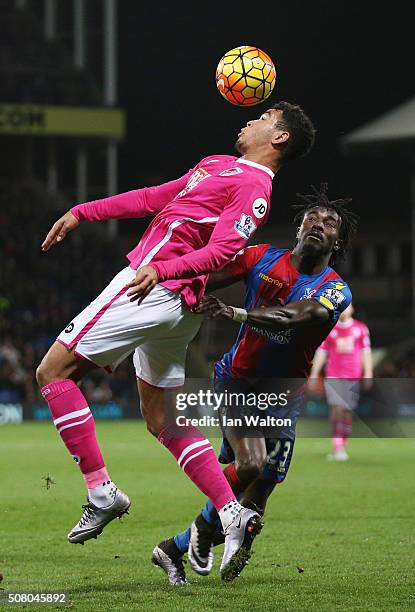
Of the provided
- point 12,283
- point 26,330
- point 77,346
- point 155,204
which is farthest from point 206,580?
point 12,283

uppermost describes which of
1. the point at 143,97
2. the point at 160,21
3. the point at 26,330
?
the point at 160,21

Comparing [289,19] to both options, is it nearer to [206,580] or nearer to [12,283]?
[12,283]

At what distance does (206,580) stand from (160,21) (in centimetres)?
3142

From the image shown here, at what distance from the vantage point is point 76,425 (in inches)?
234

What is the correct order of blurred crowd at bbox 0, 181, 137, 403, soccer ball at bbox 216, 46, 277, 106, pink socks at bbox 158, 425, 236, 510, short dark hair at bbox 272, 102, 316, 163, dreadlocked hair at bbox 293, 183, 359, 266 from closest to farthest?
1. pink socks at bbox 158, 425, 236, 510
2. short dark hair at bbox 272, 102, 316, 163
3. soccer ball at bbox 216, 46, 277, 106
4. dreadlocked hair at bbox 293, 183, 359, 266
5. blurred crowd at bbox 0, 181, 137, 403

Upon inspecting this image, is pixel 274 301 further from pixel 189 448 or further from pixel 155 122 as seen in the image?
pixel 155 122

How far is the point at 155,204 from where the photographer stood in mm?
6352

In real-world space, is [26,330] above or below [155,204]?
below

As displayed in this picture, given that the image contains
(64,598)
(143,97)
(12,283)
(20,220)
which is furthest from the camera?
Answer: (143,97)

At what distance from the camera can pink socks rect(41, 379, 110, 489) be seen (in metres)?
5.89

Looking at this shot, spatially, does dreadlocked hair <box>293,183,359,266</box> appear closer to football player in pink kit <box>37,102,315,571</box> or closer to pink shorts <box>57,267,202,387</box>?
football player in pink kit <box>37,102,315,571</box>

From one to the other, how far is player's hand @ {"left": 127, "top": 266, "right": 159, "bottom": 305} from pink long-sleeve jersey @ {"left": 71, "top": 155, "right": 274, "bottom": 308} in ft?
0.38

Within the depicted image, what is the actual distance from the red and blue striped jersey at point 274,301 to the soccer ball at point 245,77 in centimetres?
88

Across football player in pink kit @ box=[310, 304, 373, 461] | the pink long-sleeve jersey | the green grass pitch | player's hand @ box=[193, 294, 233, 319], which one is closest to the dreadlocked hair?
the pink long-sleeve jersey
